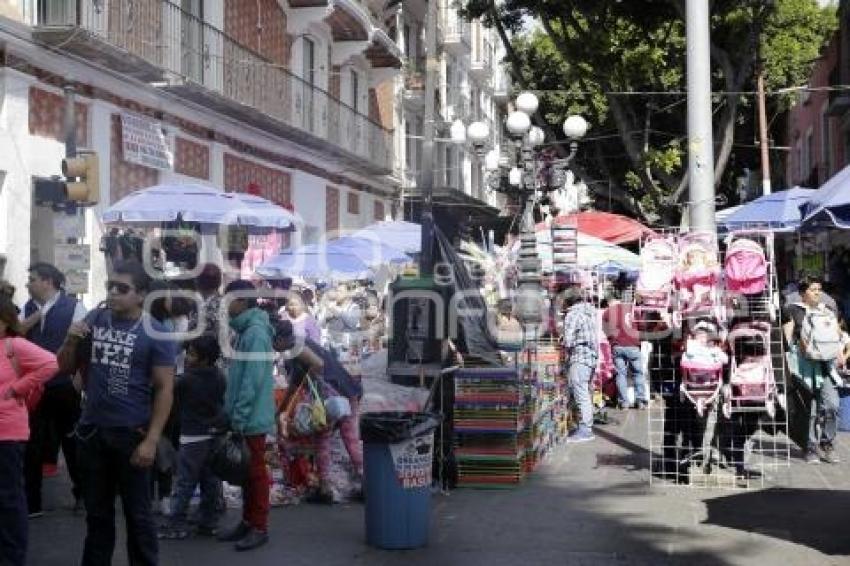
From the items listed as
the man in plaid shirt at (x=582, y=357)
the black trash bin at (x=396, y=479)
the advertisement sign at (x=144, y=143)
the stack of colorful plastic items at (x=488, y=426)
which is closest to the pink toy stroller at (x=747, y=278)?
the stack of colorful plastic items at (x=488, y=426)

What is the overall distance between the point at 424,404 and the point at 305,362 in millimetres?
1154

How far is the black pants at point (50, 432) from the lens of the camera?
24.5ft

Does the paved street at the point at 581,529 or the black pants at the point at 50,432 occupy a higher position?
the black pants at the point at 50,432

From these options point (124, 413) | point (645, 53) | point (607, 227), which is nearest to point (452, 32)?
point (645, 53)

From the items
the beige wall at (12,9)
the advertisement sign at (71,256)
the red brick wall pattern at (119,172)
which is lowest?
the advertisement sign at (71,256)

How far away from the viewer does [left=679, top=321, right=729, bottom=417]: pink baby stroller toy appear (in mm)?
8305

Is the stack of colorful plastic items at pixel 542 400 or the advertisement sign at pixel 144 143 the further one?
the advertisement sign at pixel 144 143

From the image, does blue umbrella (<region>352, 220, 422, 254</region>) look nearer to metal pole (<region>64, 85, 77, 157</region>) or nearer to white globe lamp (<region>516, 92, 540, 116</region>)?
A: white globe lamp (<region>516, 92, 540, 116</region>)

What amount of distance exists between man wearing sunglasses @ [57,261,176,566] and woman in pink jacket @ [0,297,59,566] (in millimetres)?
→ 364

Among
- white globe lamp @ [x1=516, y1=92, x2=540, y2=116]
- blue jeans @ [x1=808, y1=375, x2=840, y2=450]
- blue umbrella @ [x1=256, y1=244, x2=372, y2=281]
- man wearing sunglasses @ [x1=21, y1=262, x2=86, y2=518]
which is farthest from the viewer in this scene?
blue umbrella @ [x1=256, y1=244, x2=372, y2=281]

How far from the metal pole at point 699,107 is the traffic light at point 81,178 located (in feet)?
21.5

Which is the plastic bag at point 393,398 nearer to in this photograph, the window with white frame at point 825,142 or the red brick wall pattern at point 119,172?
Result: the red brick wall pattern at point 119,172

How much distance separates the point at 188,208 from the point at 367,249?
5623 mm

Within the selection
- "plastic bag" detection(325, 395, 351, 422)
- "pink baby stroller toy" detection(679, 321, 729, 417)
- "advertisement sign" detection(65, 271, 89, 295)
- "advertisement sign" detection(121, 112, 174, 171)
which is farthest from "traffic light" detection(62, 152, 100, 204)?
"pink baby stroller toy" detection(679, 321, 729, 417)
